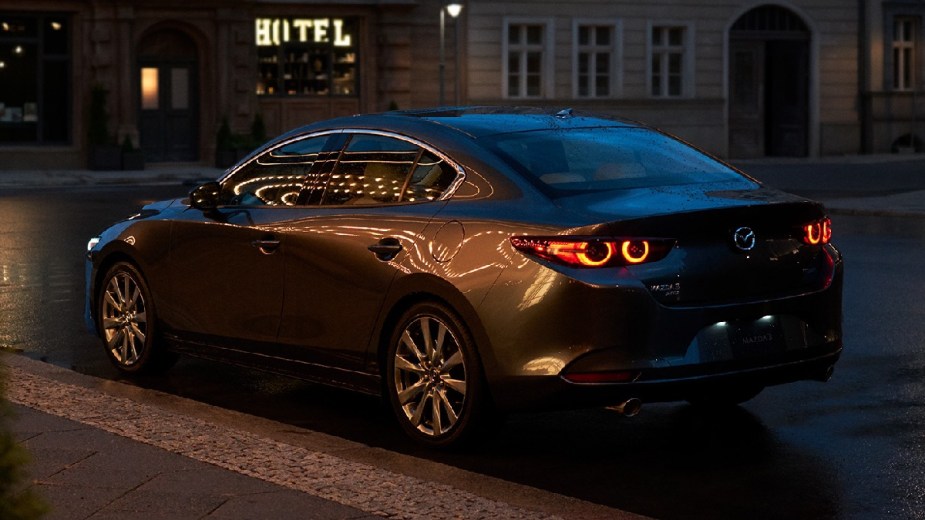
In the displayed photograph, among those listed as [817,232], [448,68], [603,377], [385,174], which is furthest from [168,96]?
[603,377]

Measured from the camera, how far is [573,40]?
4175 cm

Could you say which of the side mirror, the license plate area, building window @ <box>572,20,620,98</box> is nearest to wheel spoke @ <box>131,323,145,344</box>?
the side mirror

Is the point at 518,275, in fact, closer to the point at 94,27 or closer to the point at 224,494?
the point at 224,494

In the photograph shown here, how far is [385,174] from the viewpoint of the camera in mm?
8469

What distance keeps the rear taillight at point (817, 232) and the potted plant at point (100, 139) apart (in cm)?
2984

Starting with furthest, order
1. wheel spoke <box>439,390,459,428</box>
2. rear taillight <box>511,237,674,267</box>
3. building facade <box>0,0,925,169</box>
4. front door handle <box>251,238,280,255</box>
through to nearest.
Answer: building facade <box>0,0,925,169</box>
front door handle <box>251,238,280,255</box>
wheel spoke <box>439,390,459,428</box>
rear taillight <box>511,237,674,267</box>

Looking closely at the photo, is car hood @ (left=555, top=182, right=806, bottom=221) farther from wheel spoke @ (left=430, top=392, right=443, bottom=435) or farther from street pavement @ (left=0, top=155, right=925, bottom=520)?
street pavement @ (left=0, top=155, right=925, bottom=520)

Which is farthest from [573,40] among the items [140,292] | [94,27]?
[140,292]

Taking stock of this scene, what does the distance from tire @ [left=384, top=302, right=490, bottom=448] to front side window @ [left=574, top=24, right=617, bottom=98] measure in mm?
34169

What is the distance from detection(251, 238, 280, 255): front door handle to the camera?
28.7ft

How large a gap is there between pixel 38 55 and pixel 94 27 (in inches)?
49.8

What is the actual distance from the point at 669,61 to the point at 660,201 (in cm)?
3601

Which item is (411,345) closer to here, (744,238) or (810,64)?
(744,238)

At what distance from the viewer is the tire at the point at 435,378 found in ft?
25.0
